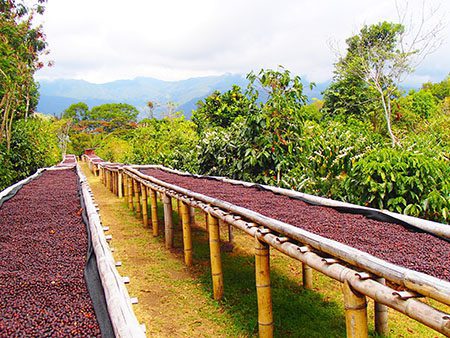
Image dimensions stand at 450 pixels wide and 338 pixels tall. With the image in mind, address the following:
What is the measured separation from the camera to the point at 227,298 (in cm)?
403

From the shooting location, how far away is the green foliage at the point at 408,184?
155 inches

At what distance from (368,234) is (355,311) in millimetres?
782

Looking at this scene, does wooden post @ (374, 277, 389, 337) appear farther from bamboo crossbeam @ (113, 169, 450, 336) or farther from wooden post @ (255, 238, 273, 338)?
bamboo crossbeam @ (113, 169, 450, 336)

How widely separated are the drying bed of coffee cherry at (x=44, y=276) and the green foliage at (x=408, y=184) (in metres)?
3.01

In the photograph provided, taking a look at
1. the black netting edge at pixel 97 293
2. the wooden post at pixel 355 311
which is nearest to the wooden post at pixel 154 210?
the black netting edge at pixel 97 293

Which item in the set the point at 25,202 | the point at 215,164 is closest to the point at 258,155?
the point at 215,164

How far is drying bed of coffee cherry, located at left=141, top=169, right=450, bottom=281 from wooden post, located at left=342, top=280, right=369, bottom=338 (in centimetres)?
29

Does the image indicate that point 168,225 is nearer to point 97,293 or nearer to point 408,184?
point 408,184

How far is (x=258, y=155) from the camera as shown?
6.32 metres

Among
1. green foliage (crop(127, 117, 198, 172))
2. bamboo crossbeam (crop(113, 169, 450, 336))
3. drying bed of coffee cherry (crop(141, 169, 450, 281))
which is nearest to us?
bamboo crossbeam (crop(113, 169, 450, 336))

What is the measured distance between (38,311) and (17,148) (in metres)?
11.5

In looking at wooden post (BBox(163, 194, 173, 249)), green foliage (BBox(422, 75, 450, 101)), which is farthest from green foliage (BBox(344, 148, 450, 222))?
green foliage (BBox(422, 75, 450, 101))

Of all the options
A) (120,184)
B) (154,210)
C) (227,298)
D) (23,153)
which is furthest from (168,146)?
(227,298)

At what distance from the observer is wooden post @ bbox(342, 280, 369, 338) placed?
6.39 ft
